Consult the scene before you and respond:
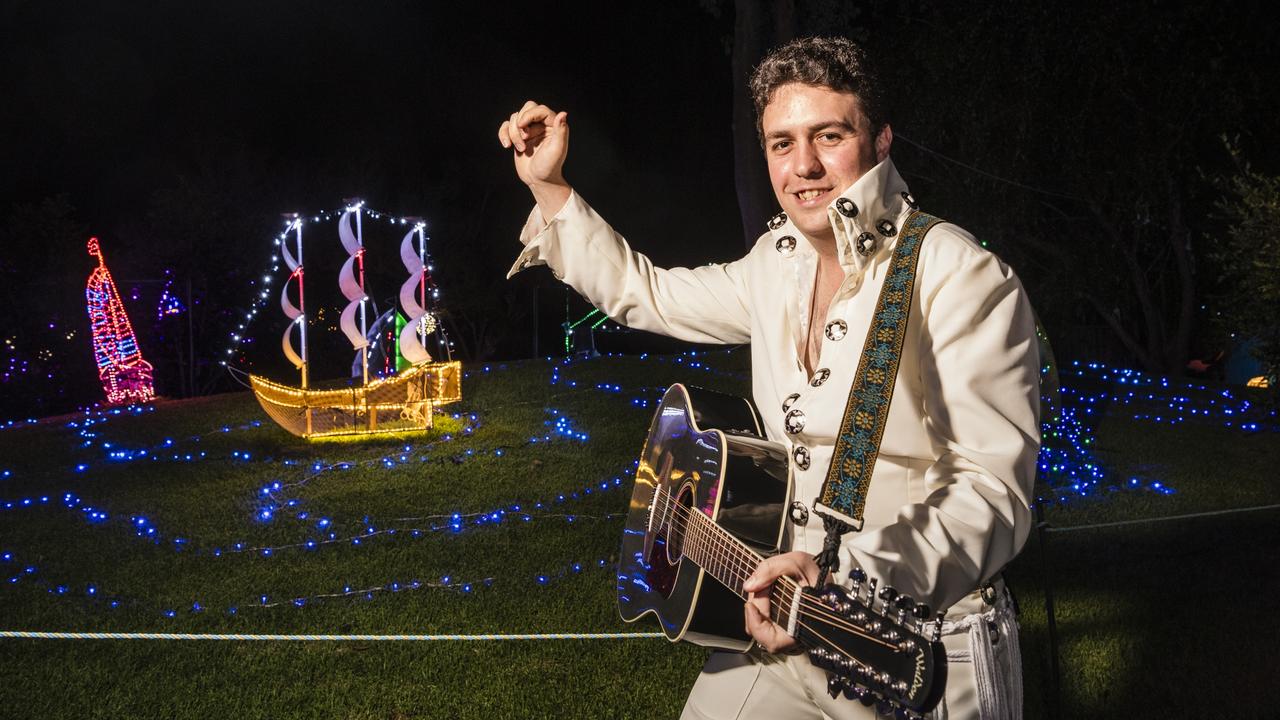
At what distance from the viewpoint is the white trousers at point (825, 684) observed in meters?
2.01

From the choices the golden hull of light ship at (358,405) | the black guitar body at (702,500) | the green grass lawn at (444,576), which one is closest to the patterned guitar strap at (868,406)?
the black guitar body at (702,500)


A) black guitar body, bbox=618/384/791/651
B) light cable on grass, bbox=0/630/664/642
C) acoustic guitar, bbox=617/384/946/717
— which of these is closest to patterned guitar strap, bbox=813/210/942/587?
acoustic guitar, bbox=617/384/946/717

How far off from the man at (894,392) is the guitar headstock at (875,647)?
0.16ft

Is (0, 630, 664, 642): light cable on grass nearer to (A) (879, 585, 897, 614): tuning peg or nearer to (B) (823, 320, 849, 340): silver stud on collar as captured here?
(B) (823, 320, 849, 340): silver stud on collar

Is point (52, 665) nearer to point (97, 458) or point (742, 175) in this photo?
point (97, 458)

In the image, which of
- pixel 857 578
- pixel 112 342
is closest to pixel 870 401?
pixel 857 578

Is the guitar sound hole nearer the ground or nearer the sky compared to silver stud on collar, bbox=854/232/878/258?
nearer the ground

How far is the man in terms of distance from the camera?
6.07 ft

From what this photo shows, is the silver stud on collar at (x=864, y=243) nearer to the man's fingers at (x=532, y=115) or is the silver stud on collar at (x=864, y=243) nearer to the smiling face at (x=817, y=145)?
the smiling face at (x=817, y=145)

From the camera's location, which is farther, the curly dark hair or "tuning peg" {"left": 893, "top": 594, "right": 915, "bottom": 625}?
the curly dark hair

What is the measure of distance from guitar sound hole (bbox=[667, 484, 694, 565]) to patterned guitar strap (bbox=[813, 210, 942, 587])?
0.64 meters

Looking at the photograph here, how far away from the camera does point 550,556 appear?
7.00m

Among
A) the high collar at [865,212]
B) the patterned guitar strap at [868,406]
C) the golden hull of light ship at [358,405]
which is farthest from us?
the golden hull of light ship at [358,405]

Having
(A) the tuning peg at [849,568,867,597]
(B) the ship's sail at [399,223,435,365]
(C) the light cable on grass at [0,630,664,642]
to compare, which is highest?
(A) the tuning peg at [849,568,867,597]
